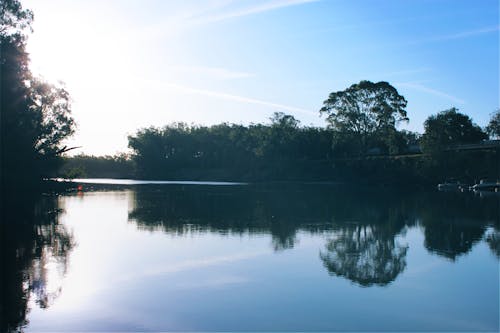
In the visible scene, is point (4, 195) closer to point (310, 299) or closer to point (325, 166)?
point (310, 299)

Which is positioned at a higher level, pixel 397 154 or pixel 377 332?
pixel 397 154

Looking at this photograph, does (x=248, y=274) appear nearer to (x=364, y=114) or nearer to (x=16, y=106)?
(x=16, y=106)

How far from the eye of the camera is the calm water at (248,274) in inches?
407

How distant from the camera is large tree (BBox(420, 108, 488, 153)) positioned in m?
71.1

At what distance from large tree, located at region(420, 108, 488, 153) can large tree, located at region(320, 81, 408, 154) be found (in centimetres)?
659

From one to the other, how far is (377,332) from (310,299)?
2.37 meters

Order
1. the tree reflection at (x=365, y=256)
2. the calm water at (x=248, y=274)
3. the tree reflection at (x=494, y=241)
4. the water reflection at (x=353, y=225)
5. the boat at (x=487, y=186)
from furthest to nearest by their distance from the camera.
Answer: the boat at (x=487, y=186) < the tree reflection at (x=494, y=241) < the water reflection at (x=353, y=225) < the tree reflection at (x=365, y=256) < the calm water at (x=248, y=274)

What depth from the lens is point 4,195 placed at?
107ft

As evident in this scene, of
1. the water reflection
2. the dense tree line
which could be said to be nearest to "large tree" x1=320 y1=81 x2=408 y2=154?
the dense tree line

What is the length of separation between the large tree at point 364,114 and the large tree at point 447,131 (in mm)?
6588

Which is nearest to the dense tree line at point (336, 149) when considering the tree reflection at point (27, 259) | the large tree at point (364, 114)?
the large tree at point (364, 114)

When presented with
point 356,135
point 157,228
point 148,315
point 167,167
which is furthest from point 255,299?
point 167,167

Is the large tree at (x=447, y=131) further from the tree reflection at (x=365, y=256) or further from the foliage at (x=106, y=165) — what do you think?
the foliage at (x=106, y=165)

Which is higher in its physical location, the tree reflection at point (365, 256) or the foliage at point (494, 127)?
the foliage at point (494, 127)
